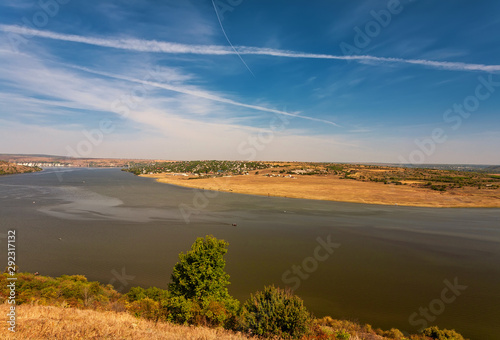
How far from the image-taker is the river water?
19484 mm

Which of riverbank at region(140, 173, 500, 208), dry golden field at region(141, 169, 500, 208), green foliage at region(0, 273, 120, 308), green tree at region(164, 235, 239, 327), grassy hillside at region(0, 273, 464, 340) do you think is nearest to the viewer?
grassy hillside at region(0, 273, 464, 340)

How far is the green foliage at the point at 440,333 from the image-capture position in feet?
48.6

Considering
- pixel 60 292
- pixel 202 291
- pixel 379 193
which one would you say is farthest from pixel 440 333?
pixel 379 193

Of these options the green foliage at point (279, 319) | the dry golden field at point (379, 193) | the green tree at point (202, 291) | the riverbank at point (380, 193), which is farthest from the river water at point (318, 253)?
the dry golden field at point (379, 193)

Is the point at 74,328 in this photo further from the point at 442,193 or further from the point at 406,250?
the point at 442,193

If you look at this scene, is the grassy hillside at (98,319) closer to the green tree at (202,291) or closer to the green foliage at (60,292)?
the green foliage at (60,292)

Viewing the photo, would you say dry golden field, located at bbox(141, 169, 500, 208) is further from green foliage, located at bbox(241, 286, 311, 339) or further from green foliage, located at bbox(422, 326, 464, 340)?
green foliage, located at bbox(241, 286, 311, 339)

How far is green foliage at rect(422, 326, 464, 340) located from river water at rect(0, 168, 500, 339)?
3.22ft

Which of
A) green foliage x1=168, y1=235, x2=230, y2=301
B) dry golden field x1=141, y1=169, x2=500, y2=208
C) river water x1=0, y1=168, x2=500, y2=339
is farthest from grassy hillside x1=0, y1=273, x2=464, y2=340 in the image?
dry golden field x1=141, y1=169, x2=500, y2=208

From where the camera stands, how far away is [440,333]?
15211mm

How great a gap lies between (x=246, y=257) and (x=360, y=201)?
4990cm

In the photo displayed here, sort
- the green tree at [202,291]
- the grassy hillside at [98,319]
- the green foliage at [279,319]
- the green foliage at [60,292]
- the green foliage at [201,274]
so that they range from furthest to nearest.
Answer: the green foliage at [60,292] < the green foliage at [201,274] < the green tree at [202,291] < the green foliage at [279,319] < the grassy hillside at [98,319]

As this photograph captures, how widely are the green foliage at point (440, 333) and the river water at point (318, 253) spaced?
981 millimetres

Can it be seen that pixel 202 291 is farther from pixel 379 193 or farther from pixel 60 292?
pixel 379 193
